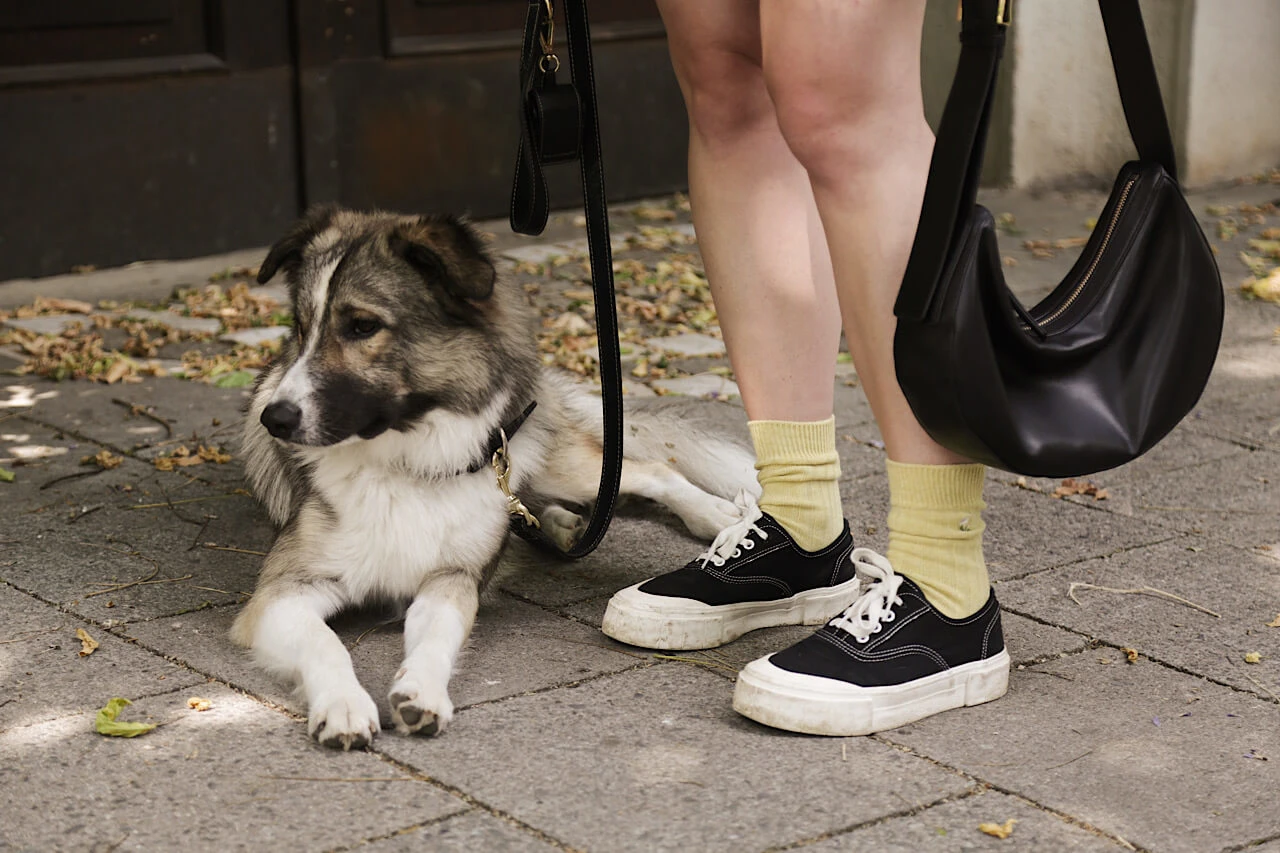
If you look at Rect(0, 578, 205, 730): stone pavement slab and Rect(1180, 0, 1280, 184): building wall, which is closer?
Rect(0, 578, 205, 730): stone pavement slab

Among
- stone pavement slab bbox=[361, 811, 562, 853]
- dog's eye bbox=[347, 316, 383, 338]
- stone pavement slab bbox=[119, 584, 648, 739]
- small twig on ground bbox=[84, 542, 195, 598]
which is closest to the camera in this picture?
stone pavement slab bbox=[361, 811, 562, 853]

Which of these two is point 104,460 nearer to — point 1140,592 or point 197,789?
point 197,789

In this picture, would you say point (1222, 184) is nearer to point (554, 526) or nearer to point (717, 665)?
point (554, 526)

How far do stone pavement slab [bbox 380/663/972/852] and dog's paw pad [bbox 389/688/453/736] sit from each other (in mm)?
22

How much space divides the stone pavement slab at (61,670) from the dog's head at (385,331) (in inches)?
20.5

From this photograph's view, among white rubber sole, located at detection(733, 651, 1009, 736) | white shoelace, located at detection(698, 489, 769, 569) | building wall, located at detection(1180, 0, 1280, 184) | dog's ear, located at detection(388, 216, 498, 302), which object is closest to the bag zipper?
white rubber sole, located at detection(733, 651, 1009, 736)

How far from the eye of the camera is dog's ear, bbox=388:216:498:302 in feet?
10.5

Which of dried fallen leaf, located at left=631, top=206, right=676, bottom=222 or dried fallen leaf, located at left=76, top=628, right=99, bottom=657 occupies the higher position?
dried fallen leaf, located at left=631, top=206, right=676, bottom=222

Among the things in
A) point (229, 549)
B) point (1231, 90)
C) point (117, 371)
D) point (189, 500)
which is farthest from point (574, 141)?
point (1231, 90)

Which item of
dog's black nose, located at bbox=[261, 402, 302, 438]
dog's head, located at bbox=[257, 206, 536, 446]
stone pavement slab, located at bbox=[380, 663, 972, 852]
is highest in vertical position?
dog's head, located at bbox=[257, 206, 536, 446]

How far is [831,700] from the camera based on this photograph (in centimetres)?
267

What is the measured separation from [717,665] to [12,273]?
4.32 meters

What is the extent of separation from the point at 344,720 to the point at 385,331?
34.7 inches

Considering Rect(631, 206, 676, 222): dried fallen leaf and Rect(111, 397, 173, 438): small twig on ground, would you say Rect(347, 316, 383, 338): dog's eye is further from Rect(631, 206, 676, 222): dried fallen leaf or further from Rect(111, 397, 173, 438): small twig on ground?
Rect(631, 206, 676, 222): dried fallen leaf
